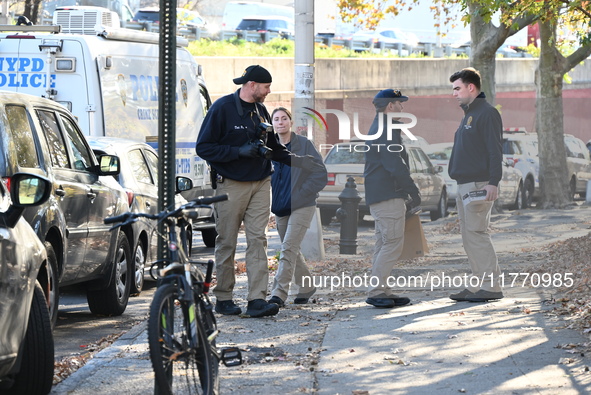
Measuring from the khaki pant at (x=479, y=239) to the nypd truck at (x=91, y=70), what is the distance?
578 cm

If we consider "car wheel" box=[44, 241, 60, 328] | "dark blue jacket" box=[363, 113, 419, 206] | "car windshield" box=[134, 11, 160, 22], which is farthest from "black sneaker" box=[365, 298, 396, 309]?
"car windshield" box=[134, 11, 160, 22]

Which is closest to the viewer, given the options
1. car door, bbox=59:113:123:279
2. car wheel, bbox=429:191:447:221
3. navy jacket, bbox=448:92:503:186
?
car door, bbox=59:113:123:279

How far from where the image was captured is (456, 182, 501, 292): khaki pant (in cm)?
947

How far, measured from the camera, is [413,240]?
32.6 ft

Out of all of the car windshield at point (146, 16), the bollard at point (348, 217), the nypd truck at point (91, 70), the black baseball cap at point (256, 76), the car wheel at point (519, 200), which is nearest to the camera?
the black baseball cap at point (256, 76)

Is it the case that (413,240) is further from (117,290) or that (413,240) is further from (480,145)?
(117,290)

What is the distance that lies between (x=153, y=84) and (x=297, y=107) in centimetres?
311

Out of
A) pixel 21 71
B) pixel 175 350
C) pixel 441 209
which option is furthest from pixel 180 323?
pixel 441 209

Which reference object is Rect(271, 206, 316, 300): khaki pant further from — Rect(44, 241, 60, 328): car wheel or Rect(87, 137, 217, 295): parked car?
Rect(44, 241, 60, 328): car wheel

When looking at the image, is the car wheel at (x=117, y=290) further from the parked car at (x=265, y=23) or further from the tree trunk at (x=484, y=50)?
the parked car at (x=265, y=23)

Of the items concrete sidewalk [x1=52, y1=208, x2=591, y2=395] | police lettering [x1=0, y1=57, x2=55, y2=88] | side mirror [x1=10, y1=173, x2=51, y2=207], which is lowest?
concrete sidewalk [x1=52, y1=208, x2=591, y2=395]

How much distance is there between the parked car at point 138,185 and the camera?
36.2 feet

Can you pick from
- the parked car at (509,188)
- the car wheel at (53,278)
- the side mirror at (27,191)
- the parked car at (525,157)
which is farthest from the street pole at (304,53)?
the parked car at (525,157)

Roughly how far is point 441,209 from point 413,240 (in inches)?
348
